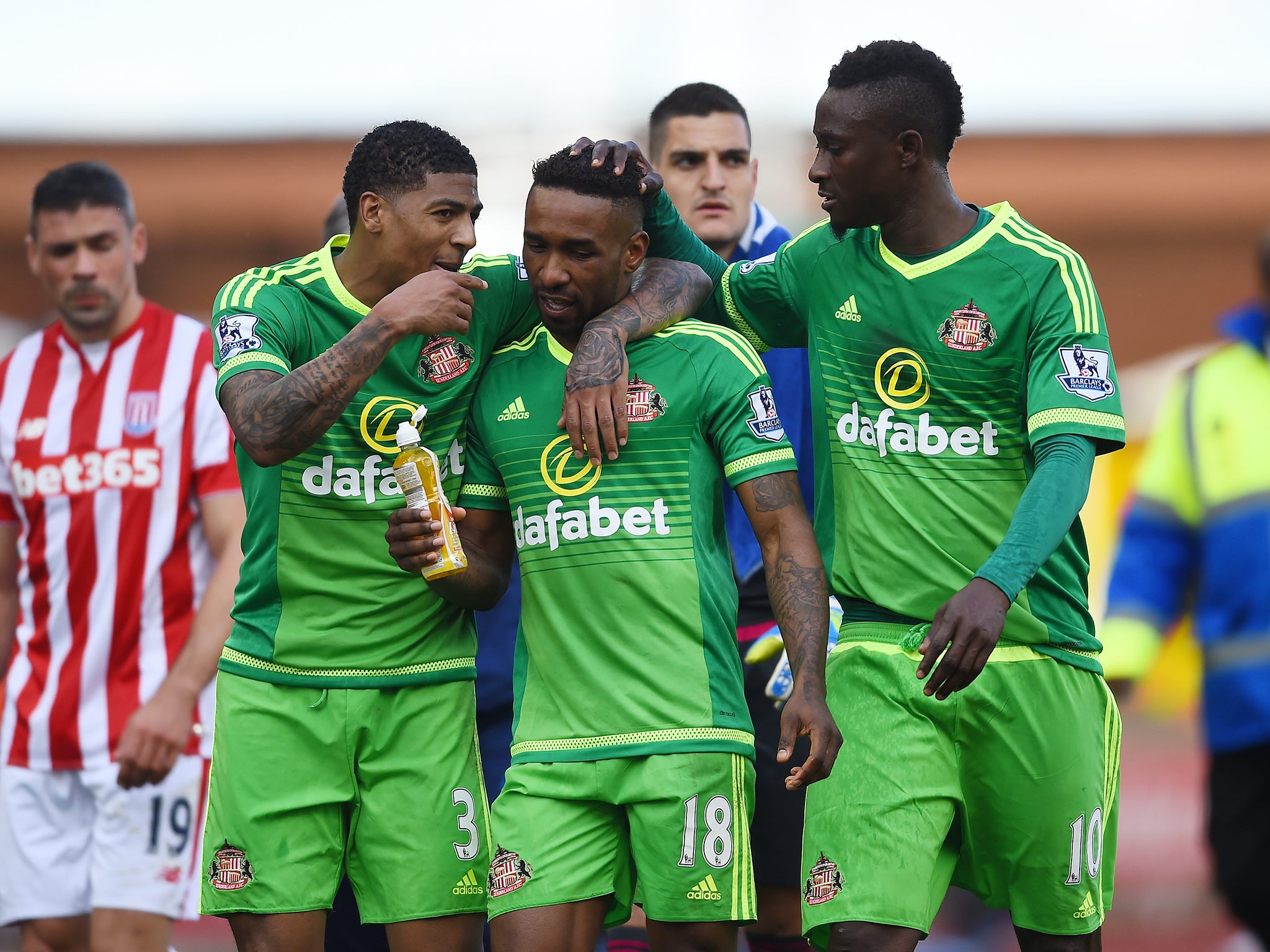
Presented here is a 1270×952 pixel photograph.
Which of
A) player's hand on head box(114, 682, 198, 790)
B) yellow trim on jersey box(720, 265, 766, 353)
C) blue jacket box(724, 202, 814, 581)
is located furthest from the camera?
player's hand on head box(114, 682, 198, 790)

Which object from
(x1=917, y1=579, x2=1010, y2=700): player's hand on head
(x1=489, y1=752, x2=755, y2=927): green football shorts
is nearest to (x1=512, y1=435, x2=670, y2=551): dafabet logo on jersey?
(x1=489, y1=752, x2=755, y2=927): green football shorts

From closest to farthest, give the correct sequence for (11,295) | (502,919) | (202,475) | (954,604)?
1. (954,604)
2. (502,919)
3. (202,475)
4. (11,295)

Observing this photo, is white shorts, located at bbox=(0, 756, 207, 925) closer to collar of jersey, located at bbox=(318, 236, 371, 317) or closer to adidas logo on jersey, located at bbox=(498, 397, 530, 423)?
collar of jersey, located at bbox=(318, 236, 371, 317)

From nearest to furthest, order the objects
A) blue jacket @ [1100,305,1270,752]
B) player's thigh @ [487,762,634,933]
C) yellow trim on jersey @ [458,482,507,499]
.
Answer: player's thigh @ [487,762,634,933] → yellow trim on jersey @ [458,482,507,499] → blue jacket @ [1100,305,1270,752]

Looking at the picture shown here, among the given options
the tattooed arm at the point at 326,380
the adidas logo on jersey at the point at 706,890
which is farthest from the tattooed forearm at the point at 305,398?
the adidas logo on jersey at the point at 706,890

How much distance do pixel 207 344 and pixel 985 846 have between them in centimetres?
379

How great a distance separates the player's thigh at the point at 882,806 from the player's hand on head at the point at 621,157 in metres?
1.29

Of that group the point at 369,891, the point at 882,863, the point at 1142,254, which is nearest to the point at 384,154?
the point at 369,891

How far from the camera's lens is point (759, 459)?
423 centimetres

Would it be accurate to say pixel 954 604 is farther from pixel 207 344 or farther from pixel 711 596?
pixel 207 344

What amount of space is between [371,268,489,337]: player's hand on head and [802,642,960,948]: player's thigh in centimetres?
132

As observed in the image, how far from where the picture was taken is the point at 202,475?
6504 mm

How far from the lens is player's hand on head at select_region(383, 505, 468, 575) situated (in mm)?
4129

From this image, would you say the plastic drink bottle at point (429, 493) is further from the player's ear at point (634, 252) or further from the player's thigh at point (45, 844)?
the player's thigh at point (45, 844)
